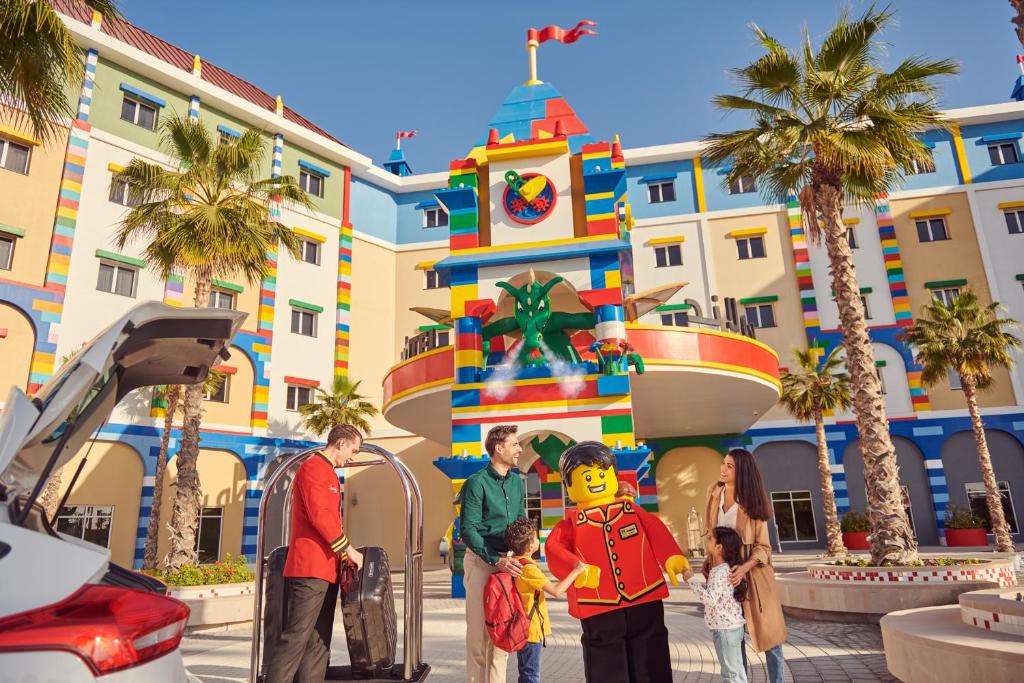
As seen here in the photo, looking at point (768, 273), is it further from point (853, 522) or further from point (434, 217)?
point (434, 217)

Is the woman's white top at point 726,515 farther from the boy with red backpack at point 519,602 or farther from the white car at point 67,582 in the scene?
the white car at point 67,582

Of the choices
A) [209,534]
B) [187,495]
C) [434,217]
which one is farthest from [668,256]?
[187,495]

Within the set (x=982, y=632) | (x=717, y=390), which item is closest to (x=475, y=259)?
(x=717, y=390)

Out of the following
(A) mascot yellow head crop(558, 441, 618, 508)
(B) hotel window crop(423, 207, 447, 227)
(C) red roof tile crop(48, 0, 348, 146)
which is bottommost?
(A) mascot yellow head crop(558, 441, 618, 508)

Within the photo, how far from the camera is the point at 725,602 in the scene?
3977mm

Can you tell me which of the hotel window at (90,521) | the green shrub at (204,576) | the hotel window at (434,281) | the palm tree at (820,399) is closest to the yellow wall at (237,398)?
the hotel window at (90,521)

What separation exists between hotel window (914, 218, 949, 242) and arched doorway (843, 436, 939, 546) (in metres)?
8.10

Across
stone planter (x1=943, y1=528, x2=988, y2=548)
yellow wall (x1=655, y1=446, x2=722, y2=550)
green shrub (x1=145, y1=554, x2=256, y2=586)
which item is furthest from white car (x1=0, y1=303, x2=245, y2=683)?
stone planter (x1=943, y1=528, x2=988, y2=548)

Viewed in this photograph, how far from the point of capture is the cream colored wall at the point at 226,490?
20875 millimetres

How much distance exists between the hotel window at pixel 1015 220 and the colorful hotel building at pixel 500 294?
9 centimetres

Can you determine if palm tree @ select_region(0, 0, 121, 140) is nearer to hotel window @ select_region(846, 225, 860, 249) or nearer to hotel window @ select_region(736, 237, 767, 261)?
hotel window @ select_region(736, 237, 767, 261)

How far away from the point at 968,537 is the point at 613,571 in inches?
926

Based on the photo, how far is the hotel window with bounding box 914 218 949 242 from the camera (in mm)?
25797

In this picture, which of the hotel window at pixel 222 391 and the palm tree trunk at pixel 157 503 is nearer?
the palm tree trunk at pixel 157 503
